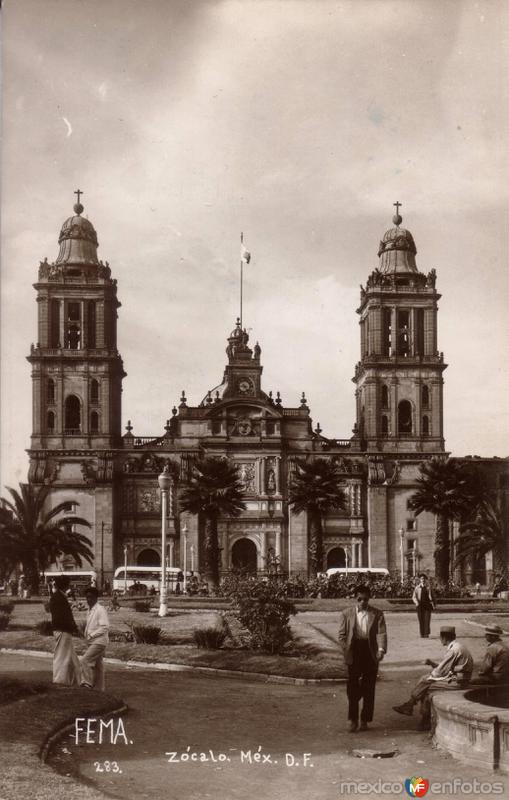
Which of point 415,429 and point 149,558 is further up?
point 415,429

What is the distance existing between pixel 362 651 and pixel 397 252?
6504cm

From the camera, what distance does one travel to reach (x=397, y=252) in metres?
76.6

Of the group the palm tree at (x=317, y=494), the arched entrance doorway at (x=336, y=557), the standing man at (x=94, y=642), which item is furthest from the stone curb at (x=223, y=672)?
the arched entrance doorway at (x=336, y=557)

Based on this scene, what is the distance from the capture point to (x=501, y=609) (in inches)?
1437

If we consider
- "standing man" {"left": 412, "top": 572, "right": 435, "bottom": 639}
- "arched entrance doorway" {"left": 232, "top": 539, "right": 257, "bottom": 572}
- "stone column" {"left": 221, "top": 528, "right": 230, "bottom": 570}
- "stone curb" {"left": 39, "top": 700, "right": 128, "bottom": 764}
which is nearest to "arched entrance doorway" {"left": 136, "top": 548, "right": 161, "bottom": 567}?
"stone column" {"left": 221, "top": 528, "right": 230, "bottom": 570}

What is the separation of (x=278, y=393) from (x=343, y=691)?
198 feet

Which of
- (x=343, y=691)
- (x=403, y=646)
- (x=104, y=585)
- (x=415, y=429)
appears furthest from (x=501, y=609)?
(x=415, y=429)

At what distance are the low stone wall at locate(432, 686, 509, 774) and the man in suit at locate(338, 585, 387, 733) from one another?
959 millimetres

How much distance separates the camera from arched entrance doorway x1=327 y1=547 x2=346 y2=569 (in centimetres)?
7369

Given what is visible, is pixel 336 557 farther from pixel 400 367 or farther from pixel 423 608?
pixel 423 608

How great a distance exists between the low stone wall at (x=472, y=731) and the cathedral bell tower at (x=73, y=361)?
60.9 m

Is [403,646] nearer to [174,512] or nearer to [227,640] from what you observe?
[227,640]

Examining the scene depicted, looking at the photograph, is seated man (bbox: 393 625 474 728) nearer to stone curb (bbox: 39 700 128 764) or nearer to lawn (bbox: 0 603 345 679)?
stone curb (bbox: 39 700 128 764)

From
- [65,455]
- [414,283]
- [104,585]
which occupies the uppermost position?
[414,283]
